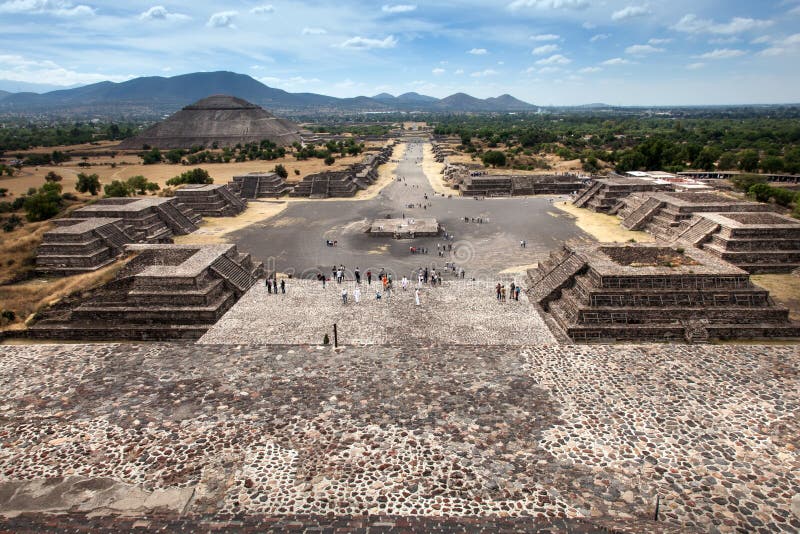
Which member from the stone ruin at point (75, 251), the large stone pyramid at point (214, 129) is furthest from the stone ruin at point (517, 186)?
the large stone pyramid at point (214, 129)

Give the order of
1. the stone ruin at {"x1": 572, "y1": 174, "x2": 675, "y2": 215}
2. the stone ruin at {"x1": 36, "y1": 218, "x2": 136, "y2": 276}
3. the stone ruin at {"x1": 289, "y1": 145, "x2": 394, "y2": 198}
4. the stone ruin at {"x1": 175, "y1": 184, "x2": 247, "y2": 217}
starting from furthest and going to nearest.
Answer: the stone ruin at {"x1": 289, "y1": 145, "x2": 394, "y2": 198} < the stone ruin at {"x1": 572, "y1": 174, "x2": 675, "y2": 215} < the stone ruin at {"x1": 175, "y1": 184, "x2": 247, "y2": 217} < the stone ruin at {"x1": 36, "y1": 218, "x2": 136, "y2": 276}

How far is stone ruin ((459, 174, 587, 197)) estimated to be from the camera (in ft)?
158

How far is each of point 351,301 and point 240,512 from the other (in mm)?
11465

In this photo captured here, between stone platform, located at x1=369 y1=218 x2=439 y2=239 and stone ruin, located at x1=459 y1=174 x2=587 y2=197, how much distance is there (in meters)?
15.7

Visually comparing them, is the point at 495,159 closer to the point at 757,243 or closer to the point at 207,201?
the point at 207,201

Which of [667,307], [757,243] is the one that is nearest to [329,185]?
[757,243]

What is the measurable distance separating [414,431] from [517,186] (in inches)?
1625

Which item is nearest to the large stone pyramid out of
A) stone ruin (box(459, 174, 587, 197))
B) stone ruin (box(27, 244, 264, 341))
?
stone ruin (box(459, 174, 587, 197))

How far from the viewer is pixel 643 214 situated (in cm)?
3300

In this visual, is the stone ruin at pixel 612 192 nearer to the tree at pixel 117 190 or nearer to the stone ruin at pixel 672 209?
the stone ruin at pixel 672 209

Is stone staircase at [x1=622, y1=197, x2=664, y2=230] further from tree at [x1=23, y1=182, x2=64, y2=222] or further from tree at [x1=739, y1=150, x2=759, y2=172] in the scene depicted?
tree at [x1=23, y1=182, x2=64, y2=222]

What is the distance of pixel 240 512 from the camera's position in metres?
8.68

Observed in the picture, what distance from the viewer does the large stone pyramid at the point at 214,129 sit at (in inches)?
3765

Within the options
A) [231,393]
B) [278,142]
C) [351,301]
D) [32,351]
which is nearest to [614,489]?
[231,393]
